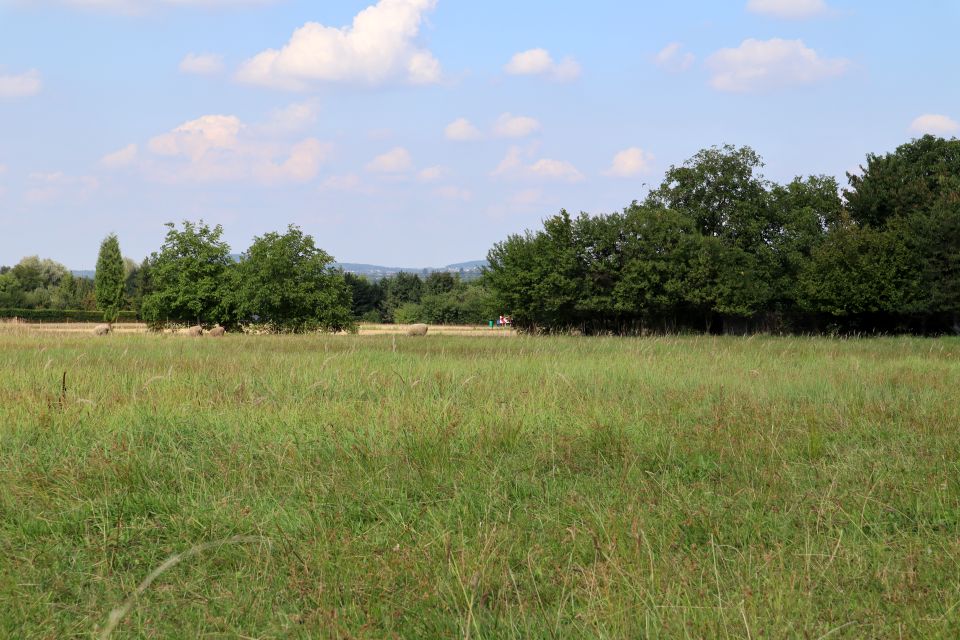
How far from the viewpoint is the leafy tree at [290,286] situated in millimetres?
49094

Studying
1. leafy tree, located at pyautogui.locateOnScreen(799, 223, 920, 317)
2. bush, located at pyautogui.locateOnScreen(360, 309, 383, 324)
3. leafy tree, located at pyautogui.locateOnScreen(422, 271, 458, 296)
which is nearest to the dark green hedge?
bush, located at pyautogui.locateOnScreen(360, 309, 383, 324)

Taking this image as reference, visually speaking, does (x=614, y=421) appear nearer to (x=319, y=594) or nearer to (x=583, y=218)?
(x=319, y=594)

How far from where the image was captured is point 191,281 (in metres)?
52.4

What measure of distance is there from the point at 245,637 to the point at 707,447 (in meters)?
4.08

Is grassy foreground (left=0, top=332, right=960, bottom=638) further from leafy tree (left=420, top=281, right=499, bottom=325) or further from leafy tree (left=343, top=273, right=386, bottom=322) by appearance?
leafy tree (left=343, top=273, right=386, bottom=322)

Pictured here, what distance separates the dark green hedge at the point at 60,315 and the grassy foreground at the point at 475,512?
6466 cm

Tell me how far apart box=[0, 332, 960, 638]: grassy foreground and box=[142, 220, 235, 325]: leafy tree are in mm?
44636

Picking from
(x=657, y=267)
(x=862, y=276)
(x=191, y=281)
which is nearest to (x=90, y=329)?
(x=191, y=281)

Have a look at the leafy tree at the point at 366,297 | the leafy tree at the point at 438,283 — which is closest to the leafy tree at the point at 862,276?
the leafy tree at the point at 438,283

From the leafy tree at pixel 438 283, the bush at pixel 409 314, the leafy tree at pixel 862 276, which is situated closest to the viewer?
the leafy tree at pixel 862 276

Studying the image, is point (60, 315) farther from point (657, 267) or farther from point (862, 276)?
point (862, 276)

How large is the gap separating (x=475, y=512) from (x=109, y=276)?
77733mm

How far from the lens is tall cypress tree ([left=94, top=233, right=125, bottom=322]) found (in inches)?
2869

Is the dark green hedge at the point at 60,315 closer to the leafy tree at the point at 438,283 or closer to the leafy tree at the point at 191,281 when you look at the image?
the leafy tree at the point at 191,281
